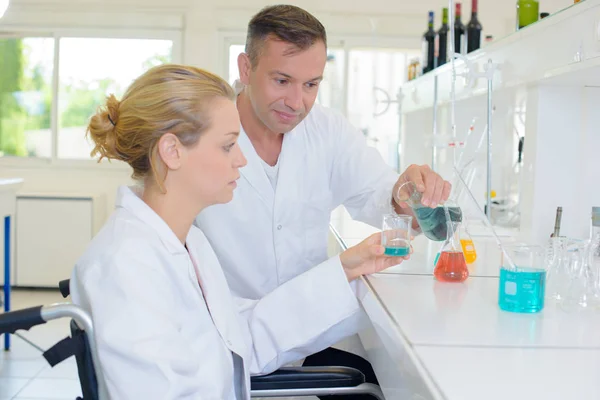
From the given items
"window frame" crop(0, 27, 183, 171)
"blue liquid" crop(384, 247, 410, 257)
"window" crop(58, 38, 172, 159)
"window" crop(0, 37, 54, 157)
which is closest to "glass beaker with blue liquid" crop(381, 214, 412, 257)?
"blue liquid" crop(384, 247, 410, 257)

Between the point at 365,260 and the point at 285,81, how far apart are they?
21.4 inches

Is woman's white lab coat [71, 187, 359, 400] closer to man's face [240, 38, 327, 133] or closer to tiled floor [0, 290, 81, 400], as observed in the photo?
man's face [240, 38, 327, 133]

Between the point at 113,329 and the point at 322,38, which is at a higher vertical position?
the point at 322,38

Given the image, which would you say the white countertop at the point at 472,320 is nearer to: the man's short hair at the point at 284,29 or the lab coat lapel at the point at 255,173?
the lab coat lapel at the point at 255,173

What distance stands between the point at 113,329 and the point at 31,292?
15.1 feet

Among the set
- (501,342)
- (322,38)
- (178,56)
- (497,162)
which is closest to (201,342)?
(501,342)

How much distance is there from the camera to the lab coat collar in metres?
1.18

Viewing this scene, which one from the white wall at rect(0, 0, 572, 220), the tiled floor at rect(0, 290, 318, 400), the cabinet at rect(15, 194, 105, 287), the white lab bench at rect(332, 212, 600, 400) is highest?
the white wall at rect(0, 0, 572, 220)

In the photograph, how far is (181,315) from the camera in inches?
45.9

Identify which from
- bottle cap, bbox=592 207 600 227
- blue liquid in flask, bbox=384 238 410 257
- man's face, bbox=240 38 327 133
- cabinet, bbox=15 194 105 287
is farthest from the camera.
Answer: cabinet, bbox=15 194 105 287

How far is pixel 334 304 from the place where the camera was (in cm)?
148

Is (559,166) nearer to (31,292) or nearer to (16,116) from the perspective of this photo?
(31,292)

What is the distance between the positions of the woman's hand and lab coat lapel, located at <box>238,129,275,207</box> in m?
0.40

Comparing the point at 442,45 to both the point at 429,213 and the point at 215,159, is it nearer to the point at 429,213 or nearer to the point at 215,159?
the point at 429,213
